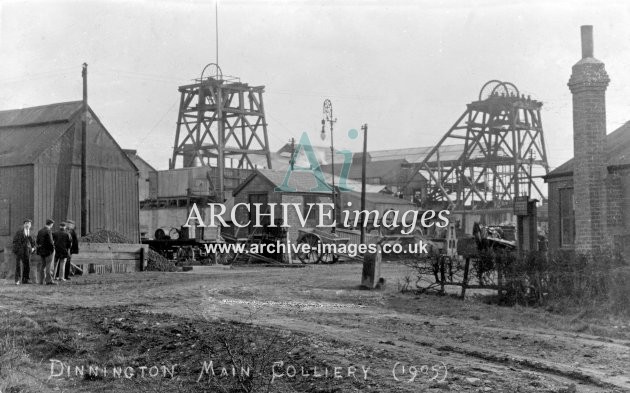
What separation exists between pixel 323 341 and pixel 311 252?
21881mm

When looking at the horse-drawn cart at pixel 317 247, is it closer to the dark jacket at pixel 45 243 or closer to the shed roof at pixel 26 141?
the shed roof at pixel 26 141

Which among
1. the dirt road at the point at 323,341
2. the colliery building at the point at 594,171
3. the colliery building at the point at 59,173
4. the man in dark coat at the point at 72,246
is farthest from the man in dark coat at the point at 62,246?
the colliery building at the point at 594,171

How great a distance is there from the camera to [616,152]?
19.8 metres

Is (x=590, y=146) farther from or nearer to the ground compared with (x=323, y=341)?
Answer: farther from the ground

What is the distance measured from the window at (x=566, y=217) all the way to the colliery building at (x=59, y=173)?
18795 millimetres

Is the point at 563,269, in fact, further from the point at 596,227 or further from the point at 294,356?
the point at 294,356

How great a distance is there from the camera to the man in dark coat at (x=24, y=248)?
18.8 m

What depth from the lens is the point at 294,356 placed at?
8.98 meters

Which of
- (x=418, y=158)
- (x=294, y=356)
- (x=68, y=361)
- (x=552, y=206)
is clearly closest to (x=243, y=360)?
(x=294, y=356)

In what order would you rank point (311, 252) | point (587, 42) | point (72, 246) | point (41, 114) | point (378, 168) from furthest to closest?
point (378, 168) < point (41, 114) < point (311, 252) < point (72, 246) < point (587, 42)

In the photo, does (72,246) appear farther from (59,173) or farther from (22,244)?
(59,173)

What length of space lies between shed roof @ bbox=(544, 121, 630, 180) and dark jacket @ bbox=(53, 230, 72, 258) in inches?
539

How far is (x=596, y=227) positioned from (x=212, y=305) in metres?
9.45

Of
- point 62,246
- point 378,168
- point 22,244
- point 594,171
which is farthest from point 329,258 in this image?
point 378,168
